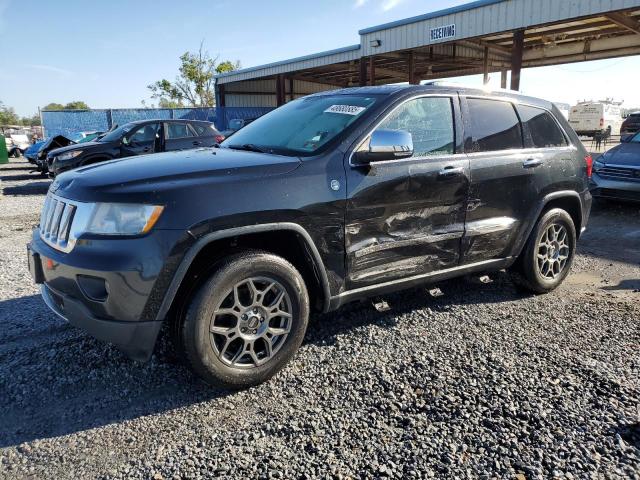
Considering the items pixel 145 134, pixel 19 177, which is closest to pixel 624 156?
pixel 145 134

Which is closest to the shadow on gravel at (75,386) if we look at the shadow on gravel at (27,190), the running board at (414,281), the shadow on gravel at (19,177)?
the running board at (414,281)

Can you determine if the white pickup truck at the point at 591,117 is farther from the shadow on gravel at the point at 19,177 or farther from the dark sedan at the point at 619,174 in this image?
the shadow on gravel at the point at 19,177

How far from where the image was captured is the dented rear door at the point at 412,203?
122 inches

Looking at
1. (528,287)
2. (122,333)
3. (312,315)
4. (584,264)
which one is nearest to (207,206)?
(122,333)

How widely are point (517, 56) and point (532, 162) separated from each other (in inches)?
497

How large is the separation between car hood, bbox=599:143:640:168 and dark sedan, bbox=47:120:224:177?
7797 millimetres

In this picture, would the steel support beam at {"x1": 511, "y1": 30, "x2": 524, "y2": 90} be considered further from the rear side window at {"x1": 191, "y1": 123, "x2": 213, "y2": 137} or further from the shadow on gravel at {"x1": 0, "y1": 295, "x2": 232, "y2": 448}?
the shadow on gravel at {"x1": 0, "y1": 295, "x2": 232, "y2": 448}

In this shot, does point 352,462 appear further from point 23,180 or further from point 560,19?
point 23,180

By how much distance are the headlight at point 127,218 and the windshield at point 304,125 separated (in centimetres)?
108

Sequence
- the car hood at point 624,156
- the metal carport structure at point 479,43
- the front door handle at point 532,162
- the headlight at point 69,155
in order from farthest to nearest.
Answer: the metal carport structure at point 479,43 < the headlight at point 69,155 < the car hood at point 624,156 < the front door handle at point 532,162

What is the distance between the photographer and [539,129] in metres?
4.27

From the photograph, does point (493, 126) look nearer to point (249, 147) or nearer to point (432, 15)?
point (249, 147)

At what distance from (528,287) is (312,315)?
6.75ft

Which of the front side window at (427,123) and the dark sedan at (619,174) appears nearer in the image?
the front side window at (427,123)
